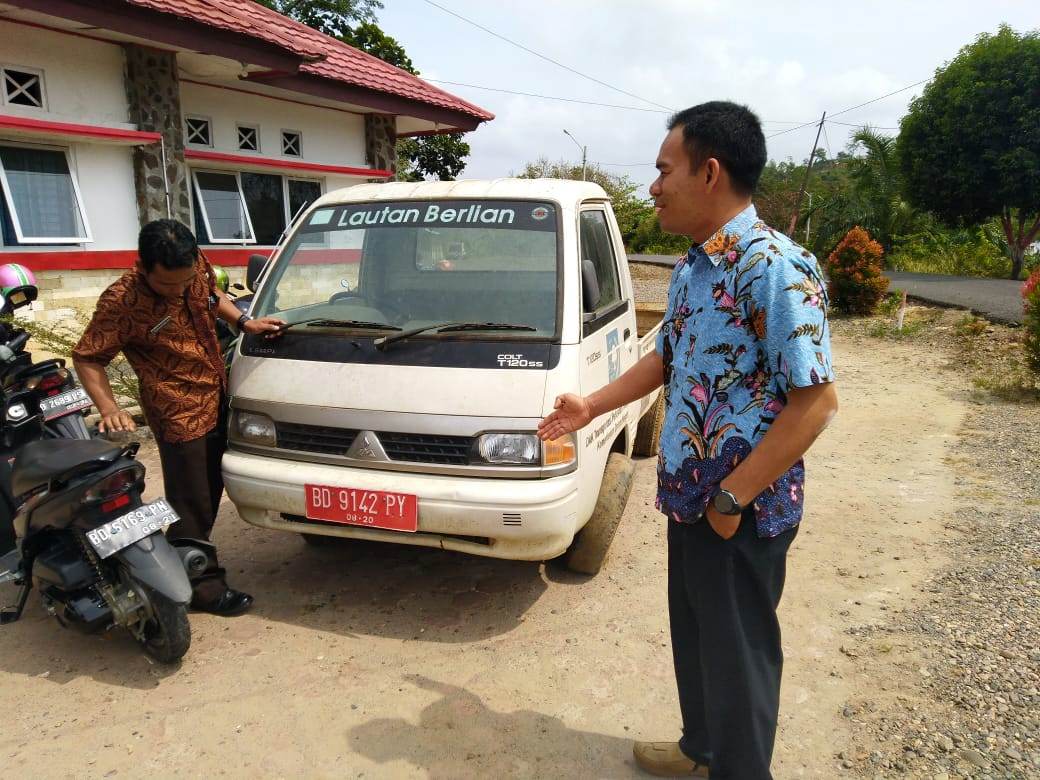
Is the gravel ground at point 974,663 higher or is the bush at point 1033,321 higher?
the bush at point 1033,321

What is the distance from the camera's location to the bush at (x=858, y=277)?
13820 millimetres

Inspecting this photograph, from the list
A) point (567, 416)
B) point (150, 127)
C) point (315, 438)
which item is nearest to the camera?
point (567, 416)

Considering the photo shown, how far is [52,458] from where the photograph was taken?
9.76ft

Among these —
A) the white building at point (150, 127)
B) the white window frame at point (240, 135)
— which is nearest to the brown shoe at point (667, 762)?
the white building at point (150, 127)

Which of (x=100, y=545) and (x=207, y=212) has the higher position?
(x=207, y=212)

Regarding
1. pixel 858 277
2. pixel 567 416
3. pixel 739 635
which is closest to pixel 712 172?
pixel 567 416

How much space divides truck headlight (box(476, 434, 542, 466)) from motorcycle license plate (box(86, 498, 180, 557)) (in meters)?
1.30

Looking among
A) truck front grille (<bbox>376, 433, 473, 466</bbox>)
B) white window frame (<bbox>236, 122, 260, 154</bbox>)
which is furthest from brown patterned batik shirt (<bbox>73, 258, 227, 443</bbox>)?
white window frame (<bbox>236, 122, 260, 154</bbox>)

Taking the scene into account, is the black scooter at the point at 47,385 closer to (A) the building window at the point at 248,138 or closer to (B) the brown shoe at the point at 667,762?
(B) the brown shoe at the point at 667,762

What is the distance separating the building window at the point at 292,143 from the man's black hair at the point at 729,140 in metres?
10.2

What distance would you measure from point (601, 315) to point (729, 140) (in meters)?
2.10

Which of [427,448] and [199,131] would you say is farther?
[199,131]

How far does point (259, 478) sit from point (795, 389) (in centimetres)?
246

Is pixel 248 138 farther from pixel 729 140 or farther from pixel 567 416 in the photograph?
A: pixel 729 140
